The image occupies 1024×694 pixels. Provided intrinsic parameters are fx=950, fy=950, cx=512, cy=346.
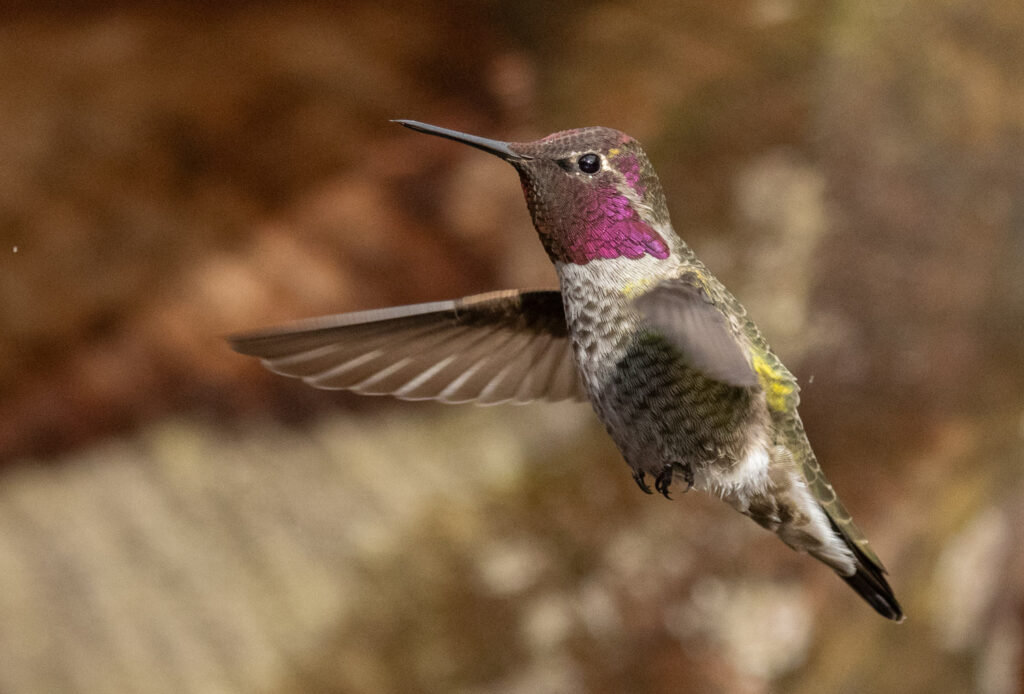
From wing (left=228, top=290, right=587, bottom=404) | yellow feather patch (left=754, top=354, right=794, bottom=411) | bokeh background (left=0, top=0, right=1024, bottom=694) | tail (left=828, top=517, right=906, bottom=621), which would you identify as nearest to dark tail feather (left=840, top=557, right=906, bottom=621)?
tail (left=828, top=517, right=906, bottom=621)

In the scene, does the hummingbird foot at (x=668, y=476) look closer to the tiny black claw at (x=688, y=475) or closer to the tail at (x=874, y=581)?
the tiny black claw at (x=688, y=475)

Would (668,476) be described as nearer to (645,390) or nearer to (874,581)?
(645,390)

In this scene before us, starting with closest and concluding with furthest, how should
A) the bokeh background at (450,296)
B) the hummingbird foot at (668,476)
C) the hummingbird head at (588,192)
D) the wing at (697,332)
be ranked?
1. the wing at (697,332)
2. the hummingbird head at (588,192)
3. the hummingbird foot at (668,476)
4. the bokeh background at (450,296)

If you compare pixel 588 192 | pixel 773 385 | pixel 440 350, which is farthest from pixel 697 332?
pixel 440 350

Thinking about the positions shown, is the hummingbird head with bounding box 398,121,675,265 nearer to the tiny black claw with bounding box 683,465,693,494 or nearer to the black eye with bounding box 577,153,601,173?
the black eye with bounding box 577,153,601,173

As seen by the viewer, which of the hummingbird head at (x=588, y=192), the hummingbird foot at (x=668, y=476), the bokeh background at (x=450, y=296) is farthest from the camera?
the bokeh background at (x=450, y=296)

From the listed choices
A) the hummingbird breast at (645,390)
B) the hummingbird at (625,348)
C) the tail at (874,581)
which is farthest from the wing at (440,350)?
the tail at (874,581)
